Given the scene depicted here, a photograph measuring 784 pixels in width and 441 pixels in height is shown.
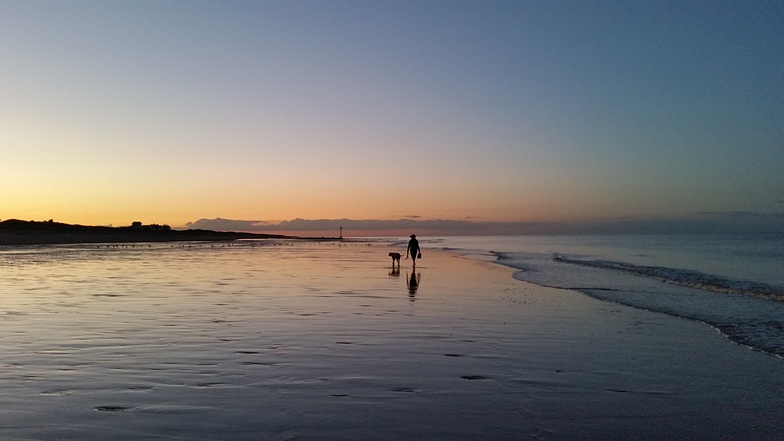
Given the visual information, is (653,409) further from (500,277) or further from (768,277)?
(768,277)

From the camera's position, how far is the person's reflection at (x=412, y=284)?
18567 millimetres

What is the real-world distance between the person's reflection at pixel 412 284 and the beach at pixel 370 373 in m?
2.25

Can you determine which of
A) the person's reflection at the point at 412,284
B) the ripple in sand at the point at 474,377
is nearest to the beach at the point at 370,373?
the ripple in sand at the point at 474,377

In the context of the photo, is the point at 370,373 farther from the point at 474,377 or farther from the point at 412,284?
the point at 412,284

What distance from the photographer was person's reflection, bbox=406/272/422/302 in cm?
1857

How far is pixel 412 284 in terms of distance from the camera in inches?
885

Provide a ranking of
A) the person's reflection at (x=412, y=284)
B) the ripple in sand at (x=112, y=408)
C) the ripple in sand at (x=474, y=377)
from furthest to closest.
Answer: the person's reflection at (x=412, y=284) → the ripple in sand at (x=474, y=377) → the ripple in sand at (x=112, y=408)

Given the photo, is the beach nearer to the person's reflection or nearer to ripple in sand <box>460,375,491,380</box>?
ripple in sand <box>460,375,491,380</box>

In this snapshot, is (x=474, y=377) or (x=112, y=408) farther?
(x=474, y=377)

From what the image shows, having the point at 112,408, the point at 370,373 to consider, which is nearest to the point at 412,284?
the point at 370,373

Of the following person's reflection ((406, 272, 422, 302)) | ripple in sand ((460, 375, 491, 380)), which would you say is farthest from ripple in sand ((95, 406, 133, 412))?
person's reflection ((406, 272, 422, 302))

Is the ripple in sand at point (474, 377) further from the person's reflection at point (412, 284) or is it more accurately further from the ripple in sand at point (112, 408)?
the person's reflection at point (412, 284)

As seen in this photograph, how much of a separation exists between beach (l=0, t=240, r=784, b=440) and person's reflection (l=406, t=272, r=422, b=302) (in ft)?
7.37

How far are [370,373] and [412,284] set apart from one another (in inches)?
564
